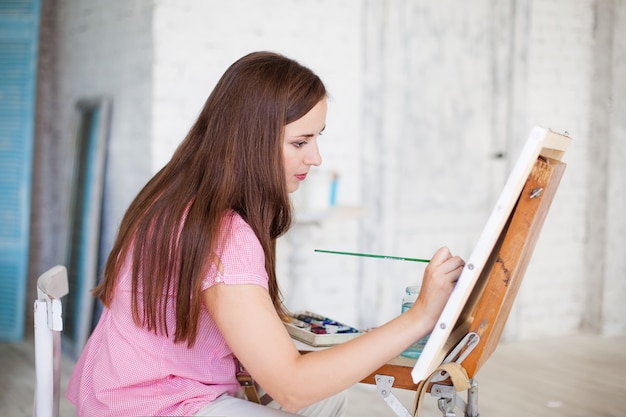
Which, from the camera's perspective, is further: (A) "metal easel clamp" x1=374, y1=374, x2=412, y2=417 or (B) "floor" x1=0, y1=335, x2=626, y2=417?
(B) "floor" x1=0, y1=335, x2=626, y2=417

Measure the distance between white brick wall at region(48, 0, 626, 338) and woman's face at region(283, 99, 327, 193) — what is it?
75.8 inches

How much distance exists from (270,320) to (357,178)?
268cm

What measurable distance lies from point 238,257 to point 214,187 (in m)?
0.17

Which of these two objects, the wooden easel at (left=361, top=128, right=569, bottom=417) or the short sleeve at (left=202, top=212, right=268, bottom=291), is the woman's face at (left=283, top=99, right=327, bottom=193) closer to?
the short sleeve at (left=202, top=212, right=268, bottom=291)

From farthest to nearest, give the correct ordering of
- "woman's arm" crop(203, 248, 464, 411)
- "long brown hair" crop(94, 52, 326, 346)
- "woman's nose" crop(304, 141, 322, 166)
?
"woman's nose" crop(304, 141, 322, 166), "long brown hair" crop(94, 52, 326, 346), "woman's arm" crop(203, 248, 464, 411)

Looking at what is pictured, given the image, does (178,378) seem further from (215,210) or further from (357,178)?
(357,178)

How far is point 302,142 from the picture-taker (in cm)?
144

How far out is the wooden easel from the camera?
1.25 m

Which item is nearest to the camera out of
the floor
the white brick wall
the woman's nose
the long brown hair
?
the long brown hair

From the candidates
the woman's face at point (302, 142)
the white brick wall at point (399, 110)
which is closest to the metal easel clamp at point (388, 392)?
the woman's face at point (302, 142)

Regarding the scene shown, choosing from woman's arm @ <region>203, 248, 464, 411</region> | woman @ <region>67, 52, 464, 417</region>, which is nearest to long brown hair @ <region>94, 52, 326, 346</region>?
woman @ <region>67, 52, 464, 417</region>

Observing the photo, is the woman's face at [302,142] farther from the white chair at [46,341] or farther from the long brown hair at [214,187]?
the white chair at [46,341]

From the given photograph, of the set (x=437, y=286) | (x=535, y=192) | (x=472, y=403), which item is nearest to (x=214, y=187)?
(x=437, y=286)

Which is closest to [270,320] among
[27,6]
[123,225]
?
[123,225]
